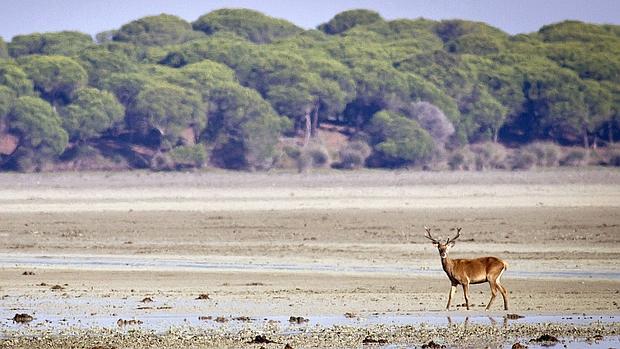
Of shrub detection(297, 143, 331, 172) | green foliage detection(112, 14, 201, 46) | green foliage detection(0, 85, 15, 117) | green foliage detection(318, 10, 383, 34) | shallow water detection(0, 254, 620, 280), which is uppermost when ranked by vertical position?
green foliage detection(318, 10, 383, 34)

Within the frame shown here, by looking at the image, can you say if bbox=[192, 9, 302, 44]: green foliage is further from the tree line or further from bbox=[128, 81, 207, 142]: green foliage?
bbox=[128, 81, 207, 142]: green foliage

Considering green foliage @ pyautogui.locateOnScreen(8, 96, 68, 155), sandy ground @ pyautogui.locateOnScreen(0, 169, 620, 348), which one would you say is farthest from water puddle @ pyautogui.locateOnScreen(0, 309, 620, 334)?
green foliage @ pyautogui.locateOnScreen(8, 96, 68, 155)

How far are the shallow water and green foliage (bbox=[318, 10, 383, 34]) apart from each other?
84.0 m

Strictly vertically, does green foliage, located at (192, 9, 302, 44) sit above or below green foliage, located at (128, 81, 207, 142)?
above

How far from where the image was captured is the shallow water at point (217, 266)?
78.3 ft

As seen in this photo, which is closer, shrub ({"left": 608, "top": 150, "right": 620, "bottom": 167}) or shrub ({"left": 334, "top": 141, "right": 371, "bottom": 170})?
shrub ({"left": 334, "top": 141, "right": 371, "bottom": 170})

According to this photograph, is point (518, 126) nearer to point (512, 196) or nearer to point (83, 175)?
point (83, 175)

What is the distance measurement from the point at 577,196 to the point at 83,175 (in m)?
25.6

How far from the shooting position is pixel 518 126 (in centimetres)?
8700

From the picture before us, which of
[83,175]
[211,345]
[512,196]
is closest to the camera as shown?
[211,345]

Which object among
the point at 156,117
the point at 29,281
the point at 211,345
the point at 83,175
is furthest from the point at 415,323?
the point at 156,117

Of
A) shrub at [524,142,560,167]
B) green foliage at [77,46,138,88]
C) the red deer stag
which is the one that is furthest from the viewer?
green foliage at [77,46,138,88]

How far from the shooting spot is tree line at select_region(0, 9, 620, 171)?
73062 millimetres

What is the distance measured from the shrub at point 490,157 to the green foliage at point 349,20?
32180 millimetres
